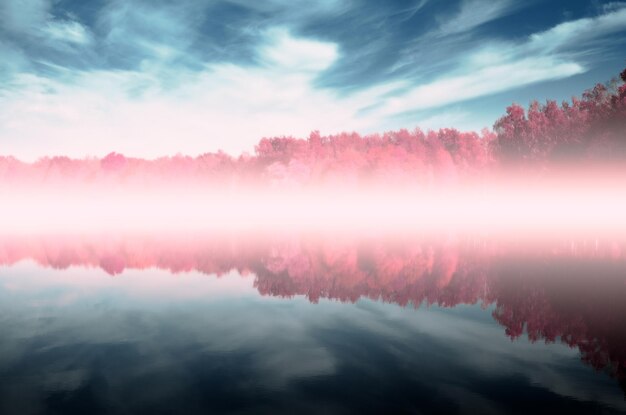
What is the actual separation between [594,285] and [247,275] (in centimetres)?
1688

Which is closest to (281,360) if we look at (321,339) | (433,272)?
(321,339)

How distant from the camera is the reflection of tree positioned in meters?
13.4

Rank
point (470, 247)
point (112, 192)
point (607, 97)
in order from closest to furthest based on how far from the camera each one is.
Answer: point (470, 247) → point (607, 97) → point (112, 192)

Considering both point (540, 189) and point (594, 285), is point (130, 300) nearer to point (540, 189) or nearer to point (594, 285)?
point (594, 285)

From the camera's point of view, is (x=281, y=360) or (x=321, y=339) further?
(x=321, y=339)

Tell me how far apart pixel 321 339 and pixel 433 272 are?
449 inches

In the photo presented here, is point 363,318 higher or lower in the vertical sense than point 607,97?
lower

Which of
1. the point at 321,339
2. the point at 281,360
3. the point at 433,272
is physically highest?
the point at 281,360

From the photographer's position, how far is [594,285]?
18.1 metres

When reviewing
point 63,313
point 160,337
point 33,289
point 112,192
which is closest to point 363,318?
point 160,337

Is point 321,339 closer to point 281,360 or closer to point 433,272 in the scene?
point 281,360

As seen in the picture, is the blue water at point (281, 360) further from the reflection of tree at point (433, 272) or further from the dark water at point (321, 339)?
the reflection of tree at point (433, 272)

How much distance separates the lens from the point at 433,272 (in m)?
22.4

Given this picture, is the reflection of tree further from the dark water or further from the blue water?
the blue water
